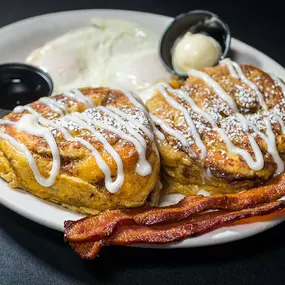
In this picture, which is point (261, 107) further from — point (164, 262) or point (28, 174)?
point (28, 174)

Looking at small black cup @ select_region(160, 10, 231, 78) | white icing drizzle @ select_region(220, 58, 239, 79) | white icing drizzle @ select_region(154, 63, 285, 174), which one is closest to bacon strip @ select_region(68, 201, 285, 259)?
white icing drizzle @ select_region(154, 63, 285, 174)

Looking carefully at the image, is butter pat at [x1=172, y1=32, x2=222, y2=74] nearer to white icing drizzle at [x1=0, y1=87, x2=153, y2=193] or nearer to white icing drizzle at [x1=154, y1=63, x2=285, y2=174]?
white icing drizzle at [x1=154, y1=63, x2=285, y2=174]

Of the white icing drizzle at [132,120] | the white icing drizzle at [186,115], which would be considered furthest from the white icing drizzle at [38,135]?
the white icing drizzle at [186,115]

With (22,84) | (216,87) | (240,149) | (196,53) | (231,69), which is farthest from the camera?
(196,53)

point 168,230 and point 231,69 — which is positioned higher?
point 231,69

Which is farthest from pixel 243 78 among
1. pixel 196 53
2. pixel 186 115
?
pixel 196 53

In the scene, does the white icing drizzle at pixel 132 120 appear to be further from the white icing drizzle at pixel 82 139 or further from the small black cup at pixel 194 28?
the small black cup at pixel 194 28

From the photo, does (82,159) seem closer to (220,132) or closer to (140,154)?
(140,154)
